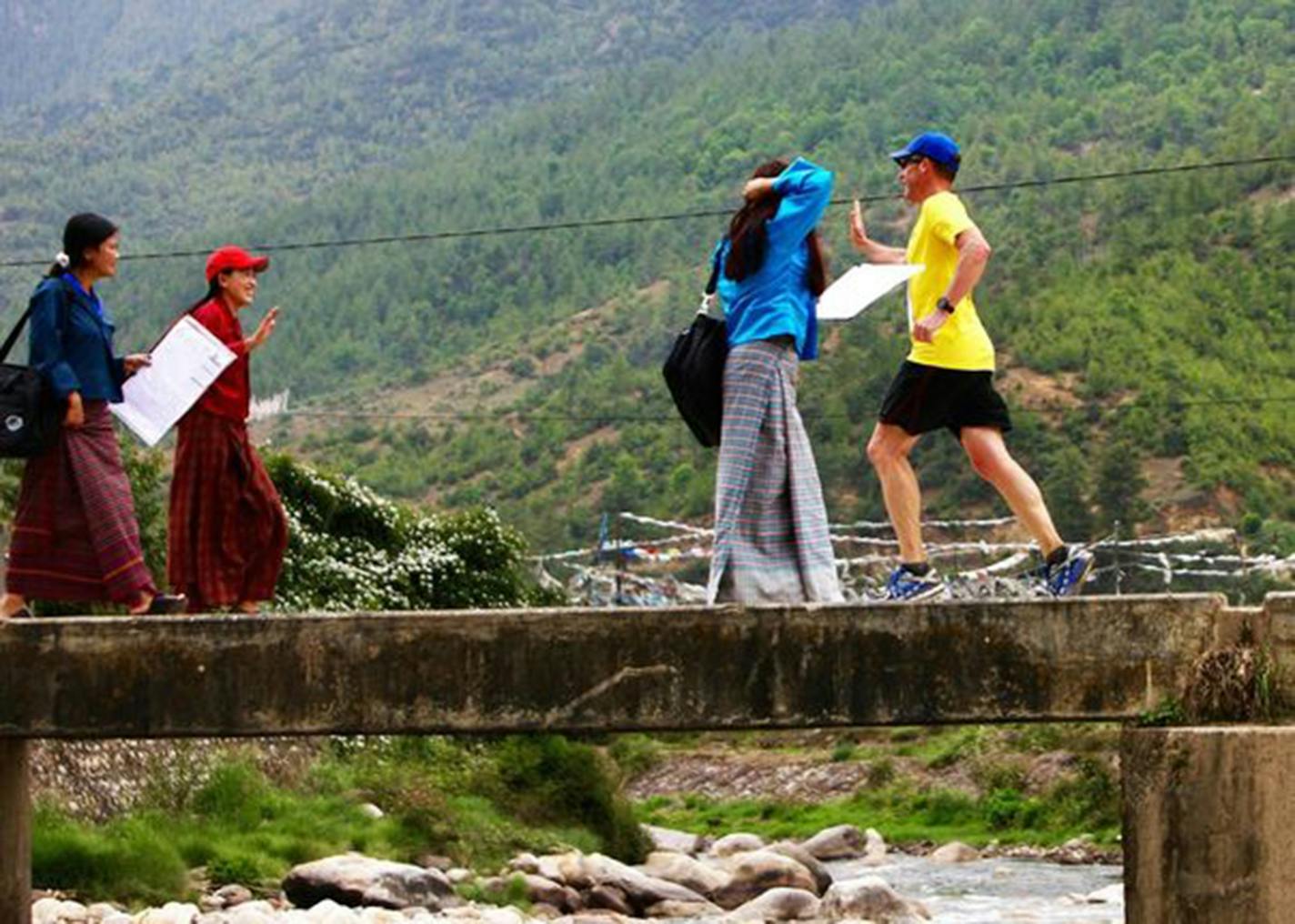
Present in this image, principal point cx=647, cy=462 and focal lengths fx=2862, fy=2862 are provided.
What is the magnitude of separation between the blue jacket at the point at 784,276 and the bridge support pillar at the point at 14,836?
3.25 meters

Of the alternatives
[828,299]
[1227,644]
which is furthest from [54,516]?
[1227,644]

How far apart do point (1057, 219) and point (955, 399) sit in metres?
79.6

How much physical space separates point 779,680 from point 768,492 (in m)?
1.31

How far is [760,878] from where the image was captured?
2589cm

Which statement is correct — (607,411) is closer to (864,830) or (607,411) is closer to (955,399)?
(864,830)

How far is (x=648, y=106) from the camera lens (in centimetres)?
13562

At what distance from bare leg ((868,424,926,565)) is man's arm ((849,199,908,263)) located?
65 centimetres

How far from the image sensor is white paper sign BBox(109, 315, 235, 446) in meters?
11.5

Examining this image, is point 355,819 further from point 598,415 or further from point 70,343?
point 598,415

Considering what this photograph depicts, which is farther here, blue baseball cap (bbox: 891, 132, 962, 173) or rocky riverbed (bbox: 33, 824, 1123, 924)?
rocky riverbed (bbox: 33, 824, 1123, 924)

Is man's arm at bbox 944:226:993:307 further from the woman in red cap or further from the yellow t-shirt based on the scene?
the woman in red cap

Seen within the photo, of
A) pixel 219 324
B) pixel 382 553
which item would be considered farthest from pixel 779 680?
pixel 382 553

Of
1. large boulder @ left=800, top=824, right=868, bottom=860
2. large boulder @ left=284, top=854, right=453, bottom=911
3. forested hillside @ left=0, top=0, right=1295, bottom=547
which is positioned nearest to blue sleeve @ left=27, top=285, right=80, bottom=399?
large boulder @ left=284, top=854, right=453, bottom=911

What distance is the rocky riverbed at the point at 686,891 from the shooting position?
726 inches
